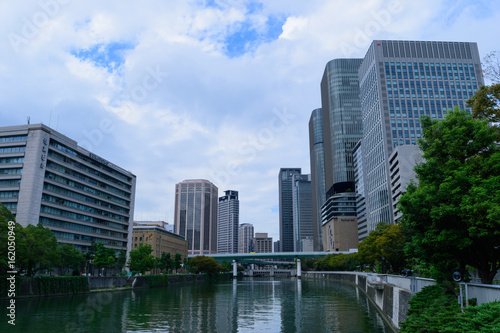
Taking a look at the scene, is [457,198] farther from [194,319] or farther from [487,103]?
[194,319]

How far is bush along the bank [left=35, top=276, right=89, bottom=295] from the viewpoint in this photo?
7250cm

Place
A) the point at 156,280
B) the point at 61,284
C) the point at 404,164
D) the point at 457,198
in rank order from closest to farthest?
the point at 457,198 < the point at 61,284 < the point at 156,280 < the point at 404,164

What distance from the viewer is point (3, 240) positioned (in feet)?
193

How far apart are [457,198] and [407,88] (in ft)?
542

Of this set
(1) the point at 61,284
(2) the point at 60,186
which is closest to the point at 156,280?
(2) the point at 60,186

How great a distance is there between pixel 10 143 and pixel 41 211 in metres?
21.5

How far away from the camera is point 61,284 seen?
253 ft

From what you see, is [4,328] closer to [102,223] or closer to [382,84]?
[102,223]

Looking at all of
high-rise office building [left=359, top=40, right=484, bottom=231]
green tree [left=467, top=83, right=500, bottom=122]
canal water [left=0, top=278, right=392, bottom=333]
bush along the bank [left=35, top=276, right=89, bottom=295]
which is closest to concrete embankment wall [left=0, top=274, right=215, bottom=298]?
bush along the bank [left=35, top=276, right=89, bottom=295]

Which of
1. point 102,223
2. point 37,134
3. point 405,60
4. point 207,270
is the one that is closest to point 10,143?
point 37,134

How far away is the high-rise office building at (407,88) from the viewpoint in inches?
6619

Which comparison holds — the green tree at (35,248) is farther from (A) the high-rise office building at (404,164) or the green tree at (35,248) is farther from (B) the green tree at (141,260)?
(A) the high-rise office building at (404,164)

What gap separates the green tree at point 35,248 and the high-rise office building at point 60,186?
103ft

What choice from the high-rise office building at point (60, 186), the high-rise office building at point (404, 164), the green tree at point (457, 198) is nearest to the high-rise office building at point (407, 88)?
the high-rise office building at point (404, 164)
